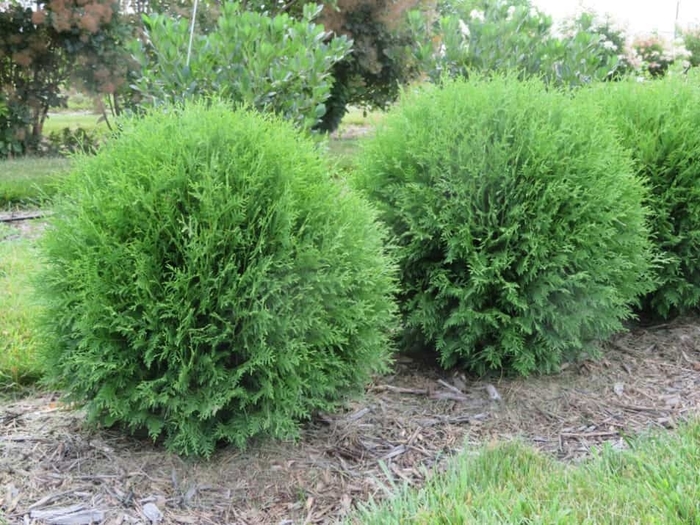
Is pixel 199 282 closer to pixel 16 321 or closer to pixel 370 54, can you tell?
pixel 16 321

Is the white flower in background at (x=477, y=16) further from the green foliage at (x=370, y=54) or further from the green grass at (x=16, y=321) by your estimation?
the green foliage at (x=370, y=54)

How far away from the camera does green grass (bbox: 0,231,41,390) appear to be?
3607 millimetres

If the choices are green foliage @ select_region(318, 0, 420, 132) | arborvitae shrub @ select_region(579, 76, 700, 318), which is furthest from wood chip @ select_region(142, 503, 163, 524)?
green foliage @ select_region(318, 0, 420, 132)

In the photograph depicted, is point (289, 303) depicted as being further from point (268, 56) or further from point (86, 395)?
point (268, 56)

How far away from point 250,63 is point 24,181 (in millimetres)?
5149

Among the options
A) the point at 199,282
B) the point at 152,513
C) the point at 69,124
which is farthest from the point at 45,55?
the point at 152,513

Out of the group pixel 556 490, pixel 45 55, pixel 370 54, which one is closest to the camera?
pixel 556 490

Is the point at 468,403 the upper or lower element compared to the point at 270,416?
lower

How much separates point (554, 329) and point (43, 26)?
10823 millimetres

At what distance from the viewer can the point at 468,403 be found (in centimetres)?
363

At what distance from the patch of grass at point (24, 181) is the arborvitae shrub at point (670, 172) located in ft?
17.4

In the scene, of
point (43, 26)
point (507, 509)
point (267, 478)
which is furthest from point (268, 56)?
point (43, 26)

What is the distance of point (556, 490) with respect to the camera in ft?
8.30

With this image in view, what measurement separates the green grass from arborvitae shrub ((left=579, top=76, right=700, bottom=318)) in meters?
3.78
